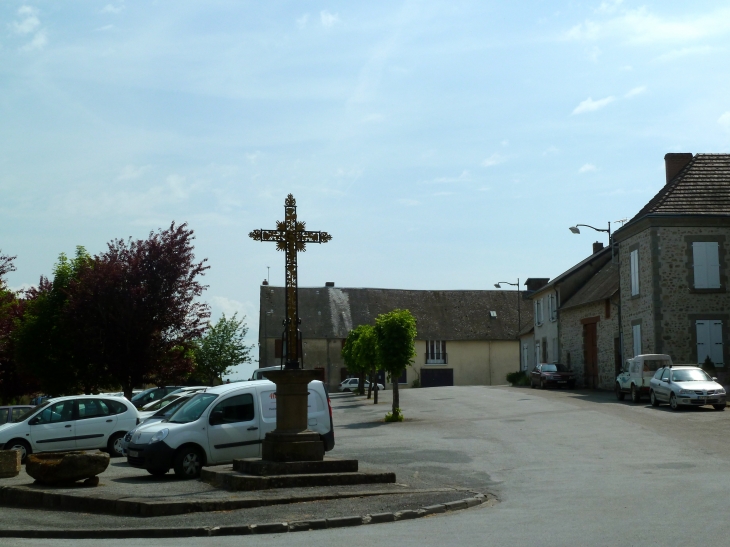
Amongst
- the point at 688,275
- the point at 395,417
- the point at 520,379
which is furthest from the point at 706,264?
the point at 520,379

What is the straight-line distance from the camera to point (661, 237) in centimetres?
3375

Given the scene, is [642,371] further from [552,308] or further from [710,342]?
[552,308]

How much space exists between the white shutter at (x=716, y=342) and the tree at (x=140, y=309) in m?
19.4

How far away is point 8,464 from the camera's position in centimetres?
1599

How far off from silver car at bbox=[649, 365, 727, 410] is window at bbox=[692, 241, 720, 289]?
7264 millimetres

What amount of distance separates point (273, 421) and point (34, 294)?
17.5 m

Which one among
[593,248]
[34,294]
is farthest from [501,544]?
[593,248]

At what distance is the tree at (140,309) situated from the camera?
25.8 m

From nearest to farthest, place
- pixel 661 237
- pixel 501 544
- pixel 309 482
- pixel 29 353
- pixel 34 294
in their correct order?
pixel 501 544
pixel 309 482
pixel 29 353
pixel 34 294
pixel 661 237

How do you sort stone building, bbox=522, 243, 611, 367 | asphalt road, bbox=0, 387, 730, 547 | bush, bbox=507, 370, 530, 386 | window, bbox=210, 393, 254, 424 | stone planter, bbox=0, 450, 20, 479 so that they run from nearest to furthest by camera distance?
asphalt road, bbox=0, 387, 730, 547 < stone planter, bbox=0, 450, 20, 479 < window, bbox=210, 393, 254, 424 < stone building, bbox=522, 243, 611, 367 < bush, bbox=507, 370, 530, 386

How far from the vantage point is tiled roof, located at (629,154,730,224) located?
111 ft

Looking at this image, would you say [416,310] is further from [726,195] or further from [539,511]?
[539,511]

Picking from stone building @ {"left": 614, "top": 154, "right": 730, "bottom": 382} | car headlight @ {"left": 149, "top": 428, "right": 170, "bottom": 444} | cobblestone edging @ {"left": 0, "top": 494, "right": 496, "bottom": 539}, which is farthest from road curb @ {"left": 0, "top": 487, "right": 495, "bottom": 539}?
stone building @ {"left": 614, "top": 154, "right": 730, "bottom": 382}

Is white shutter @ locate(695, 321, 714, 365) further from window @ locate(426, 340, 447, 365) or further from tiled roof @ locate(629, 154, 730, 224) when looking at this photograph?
window @ locate(426, 340, 447, 365)
